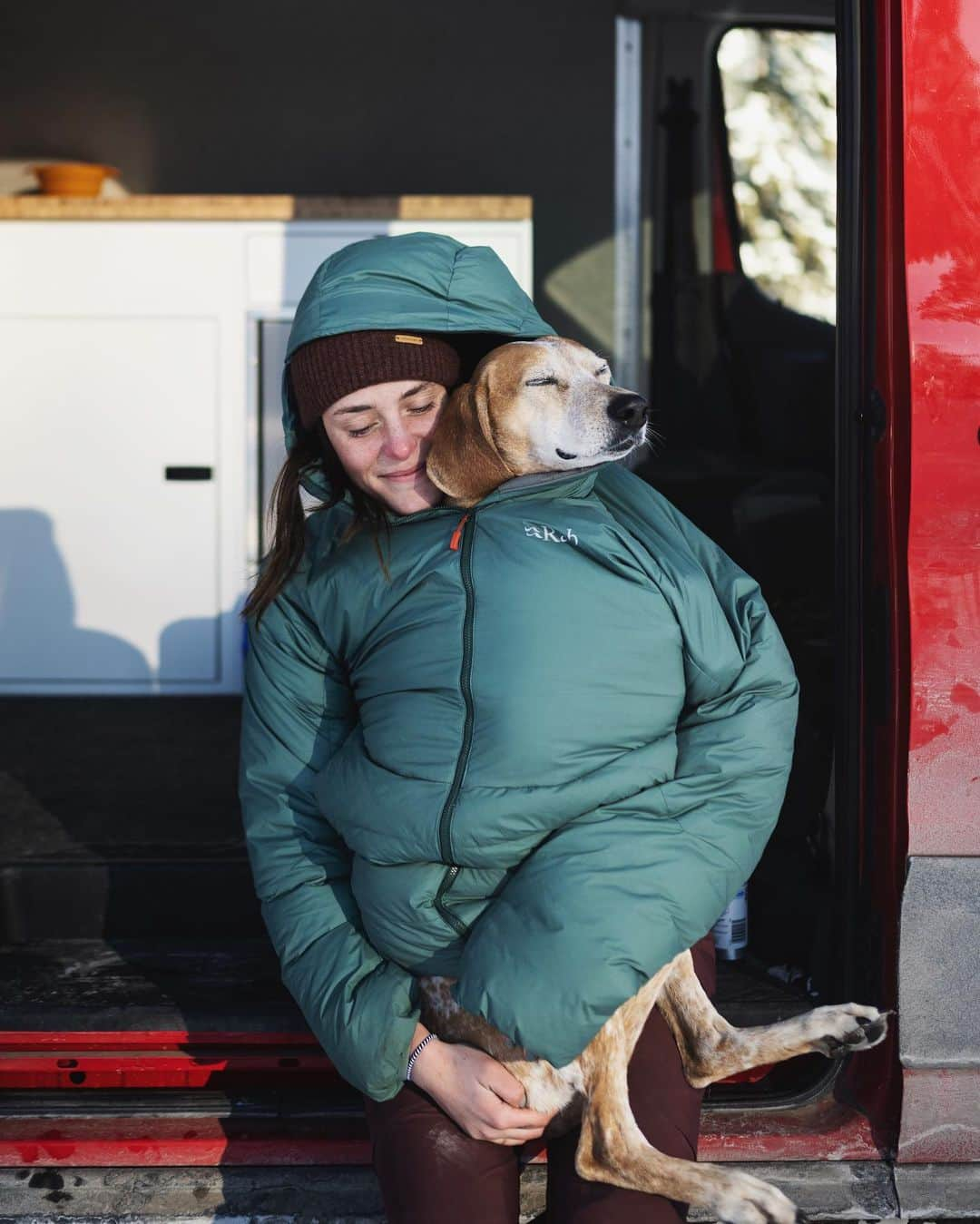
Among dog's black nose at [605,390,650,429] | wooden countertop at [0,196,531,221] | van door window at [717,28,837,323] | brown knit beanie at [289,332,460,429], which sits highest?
wooden countertop at [0,196,531,221]

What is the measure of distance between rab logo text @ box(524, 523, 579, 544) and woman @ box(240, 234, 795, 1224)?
0.5 inches

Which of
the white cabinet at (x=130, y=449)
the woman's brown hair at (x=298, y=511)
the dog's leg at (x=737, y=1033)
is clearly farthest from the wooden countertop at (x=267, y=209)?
the dog's leg at (x=737, y=1033)

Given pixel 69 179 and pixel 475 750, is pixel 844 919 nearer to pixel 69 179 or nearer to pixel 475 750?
pixel 475 750

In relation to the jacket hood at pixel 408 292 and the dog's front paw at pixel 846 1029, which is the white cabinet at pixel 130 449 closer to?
the jacket hood at pixel 408 292

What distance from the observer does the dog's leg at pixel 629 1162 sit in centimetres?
126

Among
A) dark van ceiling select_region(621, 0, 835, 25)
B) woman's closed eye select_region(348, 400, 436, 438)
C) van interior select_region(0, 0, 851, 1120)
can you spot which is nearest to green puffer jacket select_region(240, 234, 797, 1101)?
woman's closed eye select_region(348, 400, 436, 438)

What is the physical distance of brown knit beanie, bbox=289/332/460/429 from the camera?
1.36m

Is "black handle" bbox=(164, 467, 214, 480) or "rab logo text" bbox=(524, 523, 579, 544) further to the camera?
"black handle" bbox=(164, 467, 214, 480)

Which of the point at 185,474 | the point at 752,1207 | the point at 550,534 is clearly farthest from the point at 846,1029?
the point at 185,474

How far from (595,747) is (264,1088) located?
33.3 inches

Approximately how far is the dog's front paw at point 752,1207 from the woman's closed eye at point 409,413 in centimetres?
95

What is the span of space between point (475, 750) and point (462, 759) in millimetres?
Result: 16

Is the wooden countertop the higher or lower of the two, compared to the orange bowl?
lower

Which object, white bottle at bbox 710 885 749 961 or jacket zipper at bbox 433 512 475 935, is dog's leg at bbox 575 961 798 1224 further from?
white bottle at bbox 710 885 749 961
